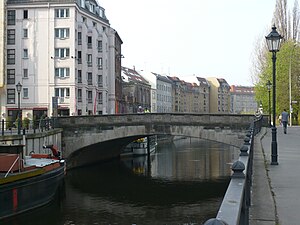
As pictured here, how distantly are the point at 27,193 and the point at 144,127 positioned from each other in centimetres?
1386

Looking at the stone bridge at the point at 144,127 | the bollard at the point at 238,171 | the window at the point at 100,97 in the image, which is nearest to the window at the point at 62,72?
the window at the point at 100,97

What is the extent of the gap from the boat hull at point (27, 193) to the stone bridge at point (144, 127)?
10.1m

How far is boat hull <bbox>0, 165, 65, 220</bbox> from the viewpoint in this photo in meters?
16.4

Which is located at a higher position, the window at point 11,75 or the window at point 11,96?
the window at point 11,75

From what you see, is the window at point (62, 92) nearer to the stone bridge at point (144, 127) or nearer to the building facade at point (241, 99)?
the stone bridge at point (144, 127)

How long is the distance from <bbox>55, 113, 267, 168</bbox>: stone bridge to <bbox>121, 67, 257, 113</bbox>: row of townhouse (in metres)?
37.6

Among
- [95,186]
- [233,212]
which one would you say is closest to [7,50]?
[95,186]

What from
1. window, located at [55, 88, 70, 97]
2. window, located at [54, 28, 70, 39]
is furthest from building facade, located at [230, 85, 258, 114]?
window, located at [55, 88, 70, 97]

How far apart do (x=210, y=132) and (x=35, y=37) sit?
27.5m

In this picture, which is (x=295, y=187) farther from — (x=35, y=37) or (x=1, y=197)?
(x=35, y=37)

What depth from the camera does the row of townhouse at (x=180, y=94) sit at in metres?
81.7

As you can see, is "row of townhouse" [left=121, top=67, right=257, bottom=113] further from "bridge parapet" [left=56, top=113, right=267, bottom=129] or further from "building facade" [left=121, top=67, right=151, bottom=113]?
"bridge parapet" [left=56, top=113, right=267, bottom=129]

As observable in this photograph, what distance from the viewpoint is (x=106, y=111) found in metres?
55.9

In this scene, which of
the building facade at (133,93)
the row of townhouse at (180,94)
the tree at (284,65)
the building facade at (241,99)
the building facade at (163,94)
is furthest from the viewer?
the building facade at (241,99)
